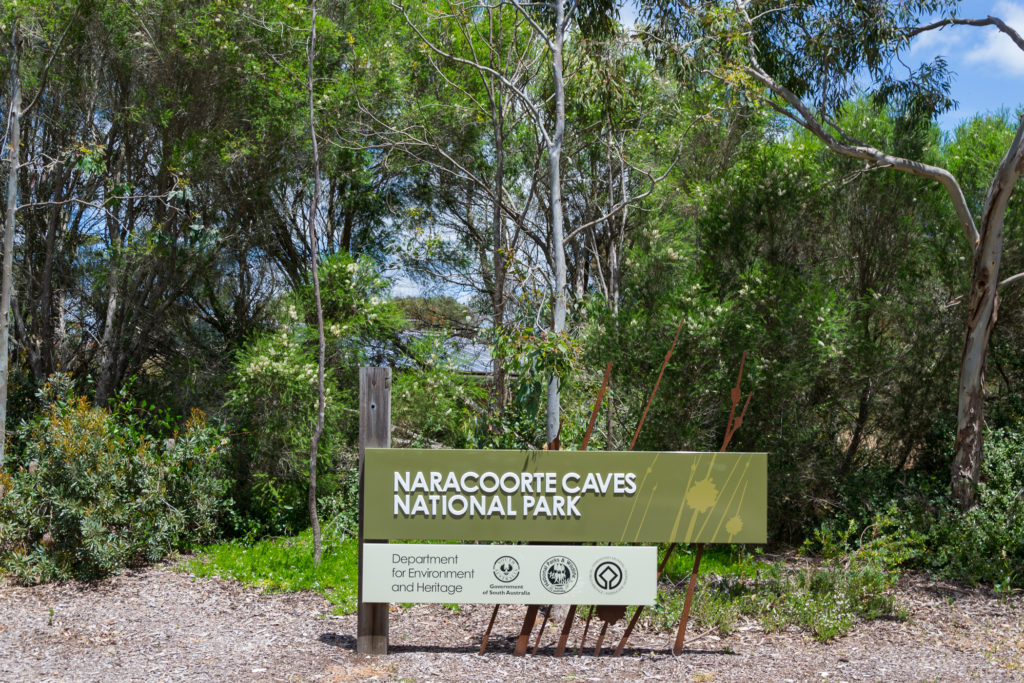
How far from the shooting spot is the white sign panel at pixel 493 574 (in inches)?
215

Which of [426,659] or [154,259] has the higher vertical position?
[154,259]

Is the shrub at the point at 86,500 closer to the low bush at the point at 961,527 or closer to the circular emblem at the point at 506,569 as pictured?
the circular emblem at the point at 506,569

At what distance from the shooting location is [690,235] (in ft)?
41.4

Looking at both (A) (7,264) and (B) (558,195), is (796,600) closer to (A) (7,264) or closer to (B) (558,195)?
(B) (558,195)

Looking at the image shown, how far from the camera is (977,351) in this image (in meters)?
9.29

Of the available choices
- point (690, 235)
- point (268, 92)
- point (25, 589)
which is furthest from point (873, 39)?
point (25, 589)

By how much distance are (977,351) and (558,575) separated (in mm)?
6308

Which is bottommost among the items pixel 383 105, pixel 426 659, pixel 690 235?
pixel 426 659

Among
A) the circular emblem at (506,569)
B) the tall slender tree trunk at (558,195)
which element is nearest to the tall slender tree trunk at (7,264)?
the tall slender tree trunk at (558,195)

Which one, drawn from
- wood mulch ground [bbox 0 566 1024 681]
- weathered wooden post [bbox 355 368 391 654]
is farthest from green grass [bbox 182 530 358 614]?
weathered wooden post [bbox 355 368 391 654]

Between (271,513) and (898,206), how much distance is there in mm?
9194

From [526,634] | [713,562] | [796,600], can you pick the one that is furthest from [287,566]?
[796,600]

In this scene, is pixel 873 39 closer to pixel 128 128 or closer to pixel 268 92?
pixel 268 92

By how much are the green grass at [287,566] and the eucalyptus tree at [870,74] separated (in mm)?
6641
